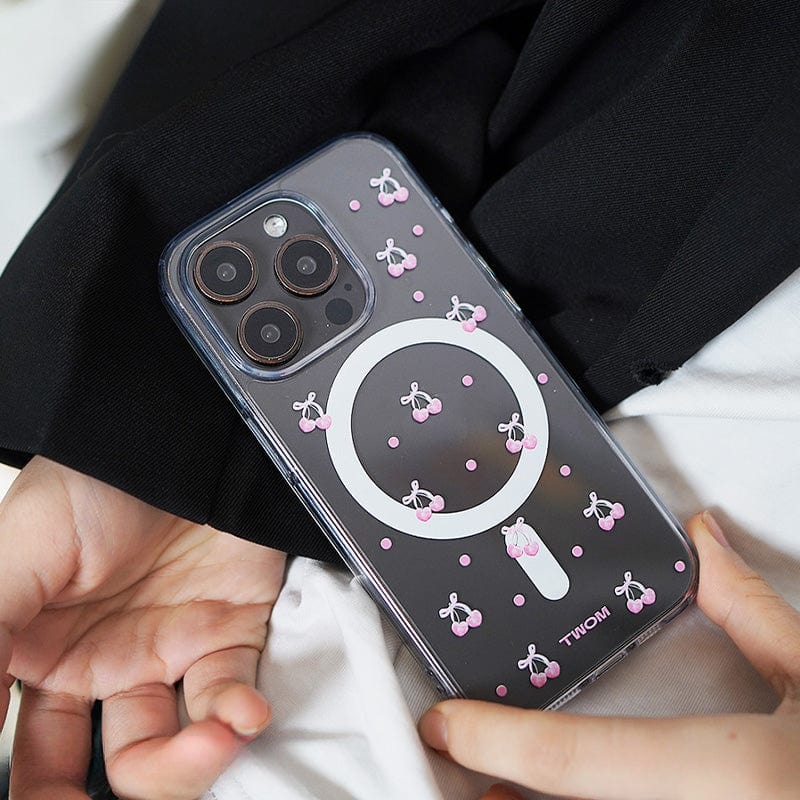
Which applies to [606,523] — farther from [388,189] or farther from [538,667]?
[388,189]

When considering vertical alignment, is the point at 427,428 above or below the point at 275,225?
below

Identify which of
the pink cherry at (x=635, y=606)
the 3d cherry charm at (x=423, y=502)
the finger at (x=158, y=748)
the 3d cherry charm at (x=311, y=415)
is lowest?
the pink cherry at (x=635, y=606)

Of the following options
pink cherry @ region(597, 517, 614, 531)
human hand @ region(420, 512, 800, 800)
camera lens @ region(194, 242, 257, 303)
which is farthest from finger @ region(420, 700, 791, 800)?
camera lens @ region(194, 242, 257, 303)

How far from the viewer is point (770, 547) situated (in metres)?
0.40

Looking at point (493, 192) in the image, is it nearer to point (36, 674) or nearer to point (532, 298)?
point (532, 298)

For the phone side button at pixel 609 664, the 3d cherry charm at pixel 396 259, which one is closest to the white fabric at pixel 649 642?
the phone side button at pixel 609 664

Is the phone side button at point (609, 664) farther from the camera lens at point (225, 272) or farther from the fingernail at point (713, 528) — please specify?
the camera lens at point (225, 272)

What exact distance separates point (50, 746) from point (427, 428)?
207mm

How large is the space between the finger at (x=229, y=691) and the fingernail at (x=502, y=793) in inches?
3.6

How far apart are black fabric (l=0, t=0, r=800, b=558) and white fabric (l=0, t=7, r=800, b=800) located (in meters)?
0.02

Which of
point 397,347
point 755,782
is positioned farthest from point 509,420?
point 755,782

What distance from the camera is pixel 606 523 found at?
403mm

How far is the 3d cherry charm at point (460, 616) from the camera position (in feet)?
1.26

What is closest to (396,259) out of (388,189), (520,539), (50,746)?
(388,189)
